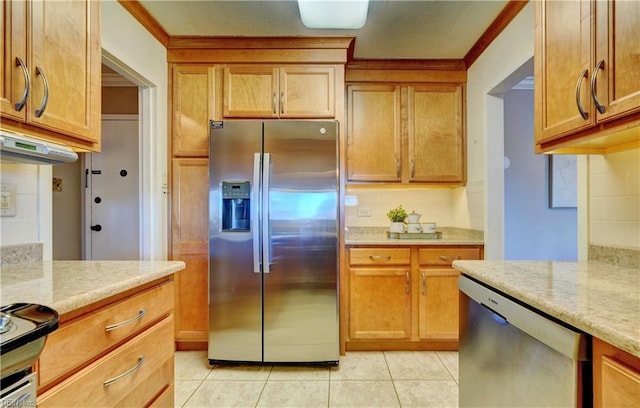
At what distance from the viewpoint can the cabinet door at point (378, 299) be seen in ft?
7.75

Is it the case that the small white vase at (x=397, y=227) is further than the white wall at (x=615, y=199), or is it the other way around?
the small white vase at (x=397, y=227)

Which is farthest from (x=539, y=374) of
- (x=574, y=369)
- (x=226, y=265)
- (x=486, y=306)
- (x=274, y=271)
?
(x=226, y=265)

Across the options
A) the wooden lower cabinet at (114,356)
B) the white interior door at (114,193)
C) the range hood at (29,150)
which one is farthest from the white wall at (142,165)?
the white interior door at (114,193)

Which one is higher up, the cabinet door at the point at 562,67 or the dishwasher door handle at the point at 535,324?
the cabinet door at the point at 562,67

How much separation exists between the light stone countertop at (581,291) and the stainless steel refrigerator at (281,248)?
3.32 ft

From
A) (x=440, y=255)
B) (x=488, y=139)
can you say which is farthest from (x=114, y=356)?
(x=488, y=139)

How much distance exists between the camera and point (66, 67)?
112cm

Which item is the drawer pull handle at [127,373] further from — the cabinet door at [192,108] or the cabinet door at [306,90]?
the cabinet door at [306,90]

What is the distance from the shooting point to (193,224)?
7.75 feet

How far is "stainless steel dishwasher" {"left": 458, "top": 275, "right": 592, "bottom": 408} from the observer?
721 millimetres

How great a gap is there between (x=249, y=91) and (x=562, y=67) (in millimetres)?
1934

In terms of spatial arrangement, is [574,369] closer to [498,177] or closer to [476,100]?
[498,177]

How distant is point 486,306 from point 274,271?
4.47 feet

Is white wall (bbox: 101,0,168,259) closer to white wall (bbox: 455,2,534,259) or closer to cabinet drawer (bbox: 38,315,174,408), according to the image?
cabinet drawer (bbox: 38,315,174,408)
